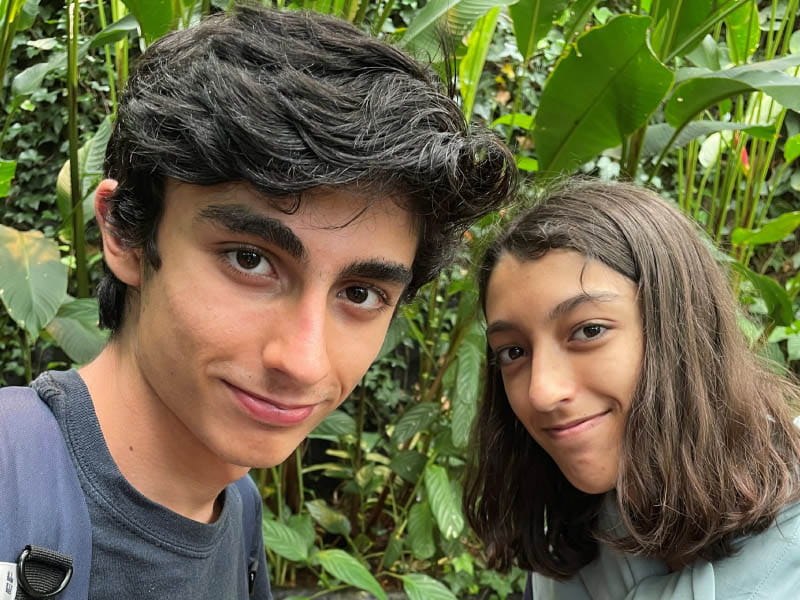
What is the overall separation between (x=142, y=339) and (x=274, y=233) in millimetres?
219

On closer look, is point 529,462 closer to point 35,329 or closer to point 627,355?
point 627,355

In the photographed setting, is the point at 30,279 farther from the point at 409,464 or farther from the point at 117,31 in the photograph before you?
the point at 409,464

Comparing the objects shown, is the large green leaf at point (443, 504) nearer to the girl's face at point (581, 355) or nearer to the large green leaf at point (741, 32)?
the girl's face at point (581, 355)

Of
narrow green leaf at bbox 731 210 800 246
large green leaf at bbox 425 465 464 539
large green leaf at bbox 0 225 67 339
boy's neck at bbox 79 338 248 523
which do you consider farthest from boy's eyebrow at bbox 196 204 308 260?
narrow green leaf at bbox 731 210 800 246

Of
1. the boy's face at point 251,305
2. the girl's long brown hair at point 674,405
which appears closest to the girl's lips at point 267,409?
the boy's face at point 251,305

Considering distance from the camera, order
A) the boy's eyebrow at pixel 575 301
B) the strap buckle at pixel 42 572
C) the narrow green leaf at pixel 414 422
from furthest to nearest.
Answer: the narrow green leaf at pixel 414 422, the boy's eyebrow at pixel 575 301, the strap buckle at pixel 42 572

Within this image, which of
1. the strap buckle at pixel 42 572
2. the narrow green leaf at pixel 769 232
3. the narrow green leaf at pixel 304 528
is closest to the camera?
the strap buckle at pixel 42 572

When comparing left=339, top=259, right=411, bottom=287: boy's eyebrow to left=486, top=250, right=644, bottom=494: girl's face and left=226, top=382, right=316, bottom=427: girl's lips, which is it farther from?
left=486, top=250, right=644, bottom=494: girl's face

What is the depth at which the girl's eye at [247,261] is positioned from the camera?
2.77 feet

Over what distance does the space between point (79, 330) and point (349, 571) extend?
75 cm

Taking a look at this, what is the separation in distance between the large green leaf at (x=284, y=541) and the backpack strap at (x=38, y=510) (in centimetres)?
97

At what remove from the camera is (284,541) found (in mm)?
1760

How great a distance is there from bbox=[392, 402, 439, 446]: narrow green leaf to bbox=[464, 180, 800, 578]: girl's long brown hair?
0.68 m

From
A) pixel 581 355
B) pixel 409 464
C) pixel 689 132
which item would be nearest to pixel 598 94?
pixel 689 132
